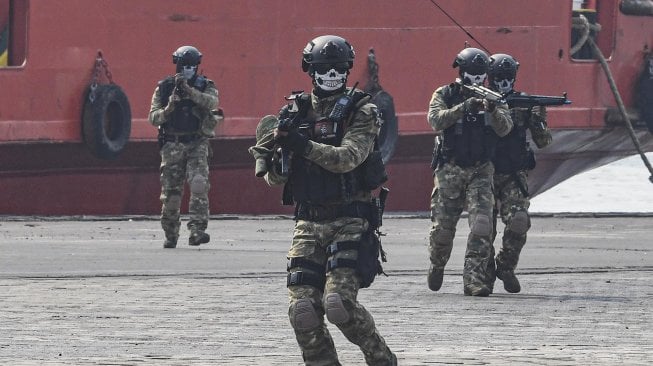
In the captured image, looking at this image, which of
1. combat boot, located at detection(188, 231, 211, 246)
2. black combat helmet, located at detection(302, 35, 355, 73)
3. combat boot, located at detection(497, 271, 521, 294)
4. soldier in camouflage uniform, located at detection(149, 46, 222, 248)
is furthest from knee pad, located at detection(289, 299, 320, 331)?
combat boot, located at detection(188, 231, 211, 246)

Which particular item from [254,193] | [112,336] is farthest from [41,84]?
[112,336]

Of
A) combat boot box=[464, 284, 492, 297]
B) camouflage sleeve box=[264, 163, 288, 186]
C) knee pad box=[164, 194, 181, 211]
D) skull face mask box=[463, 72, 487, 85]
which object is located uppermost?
camouflage sleeve box=[264, 163, 288, 186]

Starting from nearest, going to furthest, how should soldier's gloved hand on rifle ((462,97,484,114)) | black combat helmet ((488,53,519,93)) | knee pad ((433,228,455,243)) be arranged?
soldier's gloved hand on rifle ((462,97,484,114)) → knee pad ((433,228,455,243)) → black combat helmet ((488,53,519,93))

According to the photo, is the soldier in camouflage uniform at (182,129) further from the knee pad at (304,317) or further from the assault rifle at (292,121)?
the knee pad at (304,317)

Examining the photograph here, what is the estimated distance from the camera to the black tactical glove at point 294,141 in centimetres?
812

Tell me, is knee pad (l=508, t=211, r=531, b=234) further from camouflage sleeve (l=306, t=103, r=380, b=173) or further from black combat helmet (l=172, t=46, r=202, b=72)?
camouflage sleeve (l=306, t=103, r=380, b=173)

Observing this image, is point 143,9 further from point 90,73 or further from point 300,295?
point 300,295

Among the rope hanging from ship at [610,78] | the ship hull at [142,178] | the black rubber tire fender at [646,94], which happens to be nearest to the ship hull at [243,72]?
the ship hull at [142,178]

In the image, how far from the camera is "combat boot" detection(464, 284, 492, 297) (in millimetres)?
12930

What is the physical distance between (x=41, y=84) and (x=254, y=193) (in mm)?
3569

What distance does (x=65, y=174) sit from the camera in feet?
69.8

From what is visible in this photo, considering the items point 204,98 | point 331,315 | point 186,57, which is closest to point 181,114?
point 204,98

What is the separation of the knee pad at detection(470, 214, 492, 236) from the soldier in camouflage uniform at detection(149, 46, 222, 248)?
16.2 ft

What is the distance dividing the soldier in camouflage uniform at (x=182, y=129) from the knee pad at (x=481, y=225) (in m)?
4.93
